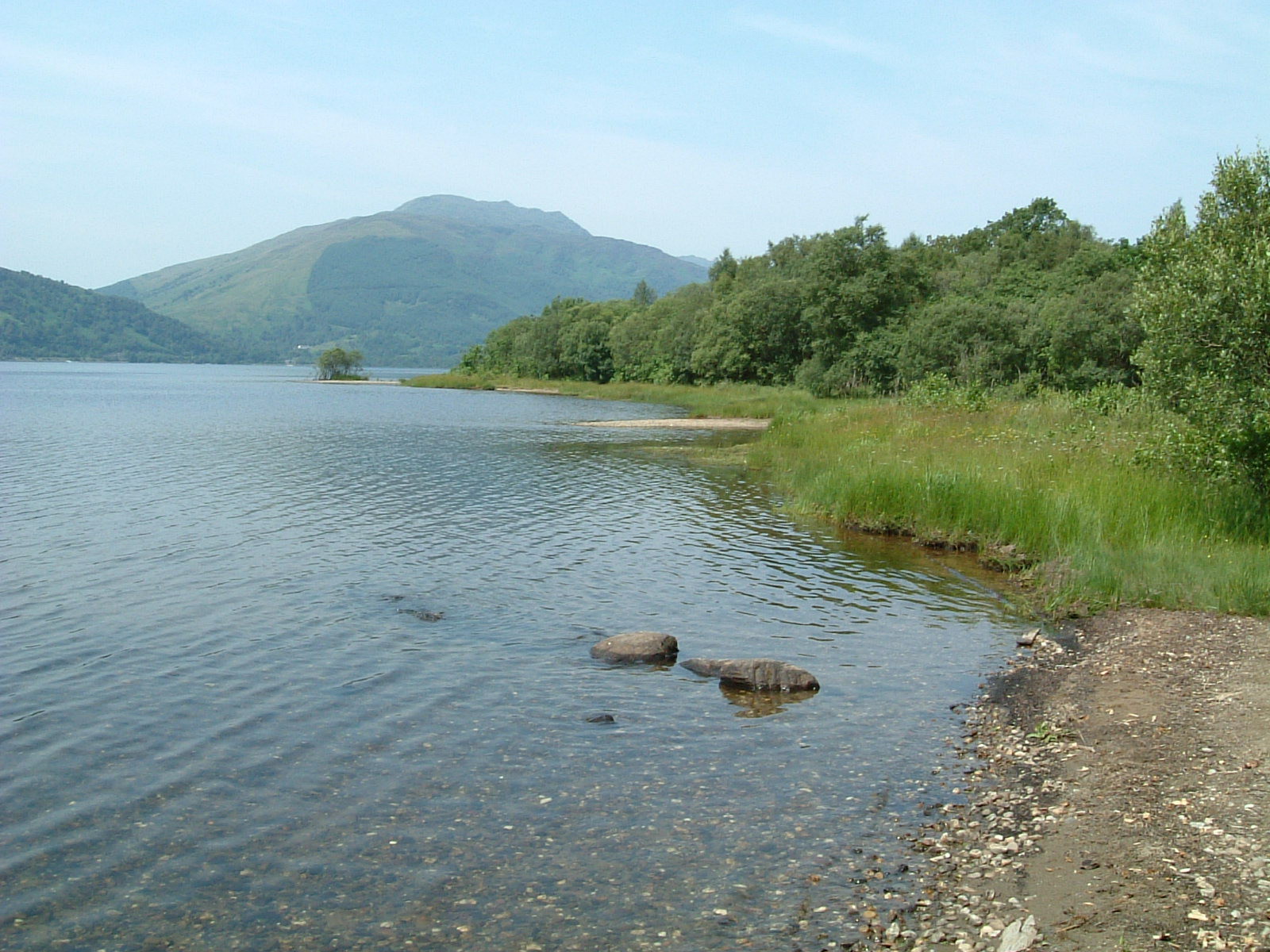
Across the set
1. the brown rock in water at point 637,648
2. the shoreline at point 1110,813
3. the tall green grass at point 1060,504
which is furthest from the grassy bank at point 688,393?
the shoreline at point 1110,813

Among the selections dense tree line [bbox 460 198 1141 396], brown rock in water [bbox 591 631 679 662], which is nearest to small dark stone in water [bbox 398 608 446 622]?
brown rock in water [bbox 591 631 679 662]

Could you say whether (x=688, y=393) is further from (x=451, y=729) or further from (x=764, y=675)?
(x=451, y=729)

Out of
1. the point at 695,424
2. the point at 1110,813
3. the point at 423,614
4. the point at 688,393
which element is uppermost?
the point at 688,393

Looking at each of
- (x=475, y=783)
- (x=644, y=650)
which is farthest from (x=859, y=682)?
(x=475, y=783)

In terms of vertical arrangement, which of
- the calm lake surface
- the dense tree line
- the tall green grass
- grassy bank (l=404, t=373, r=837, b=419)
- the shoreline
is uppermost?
the dense tree line

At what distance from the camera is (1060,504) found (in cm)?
2288

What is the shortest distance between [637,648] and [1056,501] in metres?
12.1

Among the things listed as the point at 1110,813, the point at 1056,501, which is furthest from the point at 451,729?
the point at 1056,501

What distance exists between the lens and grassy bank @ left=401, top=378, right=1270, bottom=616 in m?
19.2

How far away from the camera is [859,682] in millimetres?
15578

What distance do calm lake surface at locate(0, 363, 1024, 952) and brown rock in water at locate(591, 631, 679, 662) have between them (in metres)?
0.39

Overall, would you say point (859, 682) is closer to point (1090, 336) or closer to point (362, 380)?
point (1090, 336)

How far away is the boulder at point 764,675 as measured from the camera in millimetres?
15219

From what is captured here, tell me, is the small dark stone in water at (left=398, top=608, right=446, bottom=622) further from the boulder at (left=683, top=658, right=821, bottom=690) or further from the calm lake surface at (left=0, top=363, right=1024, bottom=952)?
the boulder at (left=683, top=658, right=821, bottom=690)
